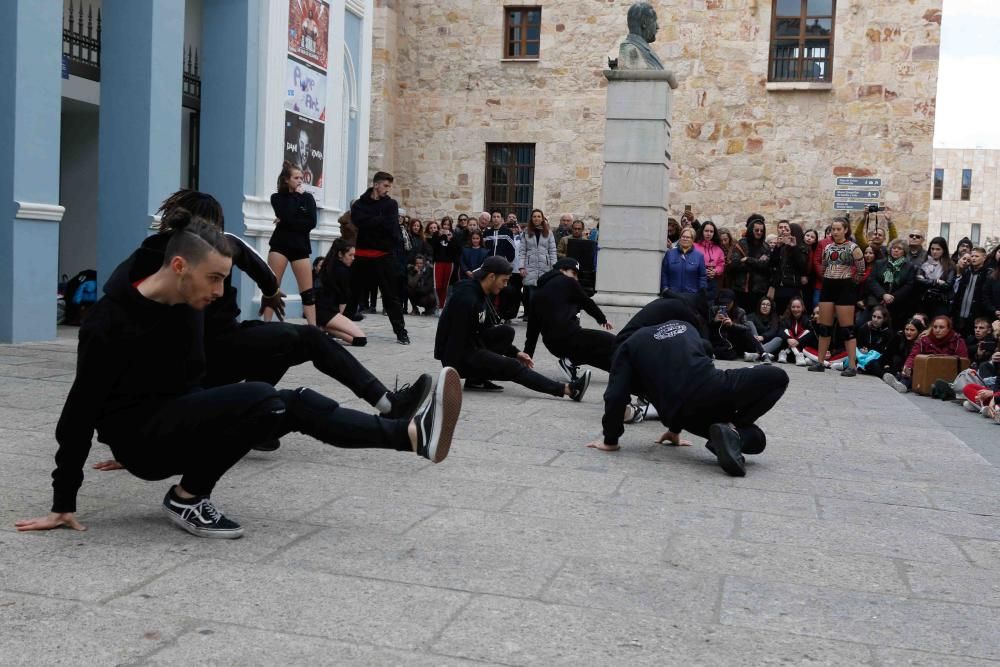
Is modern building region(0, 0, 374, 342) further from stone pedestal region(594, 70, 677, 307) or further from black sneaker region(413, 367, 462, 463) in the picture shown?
black sneaker region(413, 367, 462, 463)

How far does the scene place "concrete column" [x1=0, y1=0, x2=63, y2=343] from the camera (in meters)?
10.5

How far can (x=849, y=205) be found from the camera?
25.1 metres

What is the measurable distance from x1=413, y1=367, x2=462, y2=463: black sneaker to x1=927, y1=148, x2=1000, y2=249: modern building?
255 feet

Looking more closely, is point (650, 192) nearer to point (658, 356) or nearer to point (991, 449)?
point (991, 449)

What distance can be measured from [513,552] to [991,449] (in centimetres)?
540

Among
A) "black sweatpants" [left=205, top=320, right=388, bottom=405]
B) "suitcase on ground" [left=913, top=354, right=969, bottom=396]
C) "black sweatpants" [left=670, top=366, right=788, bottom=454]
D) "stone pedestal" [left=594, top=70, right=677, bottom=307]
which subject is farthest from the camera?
"stone pedestal" [left=594, top=70, right=677, bottom=307]

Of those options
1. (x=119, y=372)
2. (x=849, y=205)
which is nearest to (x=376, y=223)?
(x=119, y=372)

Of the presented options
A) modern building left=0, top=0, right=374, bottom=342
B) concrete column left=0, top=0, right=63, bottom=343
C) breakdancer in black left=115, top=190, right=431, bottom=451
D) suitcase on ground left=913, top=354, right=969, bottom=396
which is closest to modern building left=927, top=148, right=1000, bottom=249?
modern building left=0, top=0, right=374, bottom=342

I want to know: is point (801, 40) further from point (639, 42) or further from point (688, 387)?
point (688, 387)

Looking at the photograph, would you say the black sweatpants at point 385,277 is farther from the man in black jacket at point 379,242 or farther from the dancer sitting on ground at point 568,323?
the dancer sitting on ground at point 568,323

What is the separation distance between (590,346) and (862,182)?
1626cm

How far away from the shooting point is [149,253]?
14.9 ft

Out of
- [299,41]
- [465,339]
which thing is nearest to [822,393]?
[465,339]

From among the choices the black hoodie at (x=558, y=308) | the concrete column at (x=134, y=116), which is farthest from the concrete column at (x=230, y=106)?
the black hoodie at (x=558, y=308)
